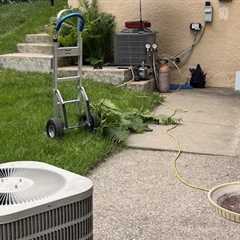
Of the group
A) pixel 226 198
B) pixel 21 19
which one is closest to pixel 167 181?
pixel 226 198

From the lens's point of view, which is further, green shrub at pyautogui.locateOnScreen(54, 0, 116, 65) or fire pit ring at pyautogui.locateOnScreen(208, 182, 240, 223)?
green shrub at pyautogui.locateOnScreen(54, 0, 116, 65)

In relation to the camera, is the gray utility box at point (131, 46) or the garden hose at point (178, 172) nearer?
the garden hose at point (178, 172)

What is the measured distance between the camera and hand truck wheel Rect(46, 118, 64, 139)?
5848 millimetres

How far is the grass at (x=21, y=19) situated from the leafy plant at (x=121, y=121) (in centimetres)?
401

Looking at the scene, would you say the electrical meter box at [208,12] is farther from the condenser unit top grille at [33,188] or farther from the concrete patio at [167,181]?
the condenser unit top grille at [33,188]

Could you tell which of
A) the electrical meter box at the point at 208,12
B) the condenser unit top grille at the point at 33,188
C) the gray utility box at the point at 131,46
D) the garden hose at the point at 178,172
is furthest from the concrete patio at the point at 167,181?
the electrical meter box at the point at 208,12

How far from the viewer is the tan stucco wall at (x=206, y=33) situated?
30.6ft

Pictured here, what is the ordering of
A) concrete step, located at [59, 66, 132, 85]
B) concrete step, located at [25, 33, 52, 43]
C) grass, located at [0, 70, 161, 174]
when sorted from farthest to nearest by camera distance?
concrete step, located at [25, 33, 52, 43] < concrete step, located at [59, 66, 132, 85] < grass, located at [0, 70, 161, 174]

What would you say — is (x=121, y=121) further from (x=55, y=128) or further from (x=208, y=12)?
(x=208, y=12)

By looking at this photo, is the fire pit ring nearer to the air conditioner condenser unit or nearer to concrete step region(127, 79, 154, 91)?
the air conditioner condenser unit

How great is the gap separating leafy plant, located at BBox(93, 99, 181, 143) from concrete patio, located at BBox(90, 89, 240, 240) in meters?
0.13

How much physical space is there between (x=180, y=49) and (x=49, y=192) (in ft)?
24.6

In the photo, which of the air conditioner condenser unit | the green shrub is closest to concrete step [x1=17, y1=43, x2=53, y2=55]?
the green shrub

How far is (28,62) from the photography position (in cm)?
960
